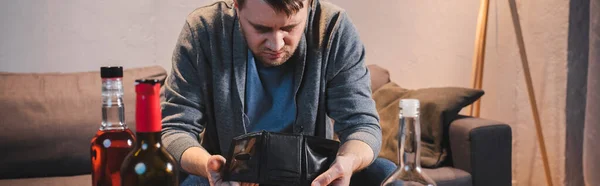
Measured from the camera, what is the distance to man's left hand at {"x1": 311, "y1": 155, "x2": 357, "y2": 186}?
1.14 meters

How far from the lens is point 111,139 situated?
0.85m

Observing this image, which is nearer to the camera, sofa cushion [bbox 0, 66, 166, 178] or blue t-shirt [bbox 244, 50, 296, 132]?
blue t-shirt [bbox 244, 50, 296, 132]

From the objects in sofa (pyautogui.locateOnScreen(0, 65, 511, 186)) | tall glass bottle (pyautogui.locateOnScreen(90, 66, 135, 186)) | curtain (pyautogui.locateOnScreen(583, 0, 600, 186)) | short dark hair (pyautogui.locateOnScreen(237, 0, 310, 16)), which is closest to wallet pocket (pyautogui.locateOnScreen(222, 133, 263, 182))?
tall glass bottle (pyautogui.locateOnScreen(90, 66, 135, 186))

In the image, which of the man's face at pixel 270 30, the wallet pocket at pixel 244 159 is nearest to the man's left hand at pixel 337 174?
the wallet pocket at pixel 244 159

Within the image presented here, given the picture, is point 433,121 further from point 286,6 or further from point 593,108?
point 286,6

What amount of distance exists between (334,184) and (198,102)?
541 mm

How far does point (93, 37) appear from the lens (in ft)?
8.56

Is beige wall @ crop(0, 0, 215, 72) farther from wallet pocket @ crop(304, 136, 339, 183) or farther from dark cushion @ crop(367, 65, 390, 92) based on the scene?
wallet pocket @ crop(304, 136, 339, 183)

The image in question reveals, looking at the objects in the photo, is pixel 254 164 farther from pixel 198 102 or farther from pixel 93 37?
pixel 93 37

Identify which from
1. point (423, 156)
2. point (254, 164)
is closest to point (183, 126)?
point (254, 164)

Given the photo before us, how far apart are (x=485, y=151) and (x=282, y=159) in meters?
1.37

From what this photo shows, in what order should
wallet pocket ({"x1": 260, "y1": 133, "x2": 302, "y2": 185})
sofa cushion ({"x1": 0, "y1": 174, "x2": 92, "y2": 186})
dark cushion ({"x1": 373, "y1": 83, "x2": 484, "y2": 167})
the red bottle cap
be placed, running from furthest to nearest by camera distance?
dark cushion ({"x1": 373, "y1": 83, "x2": 484, "y2": 167})
sofa cushion ({"x1": 0, "y1": 174, "x2": 92, "y2": 186})
wallet pocket ({"x1": 260, "y1": 133, "x2": 302, "y2": 185})
the red bottle cap

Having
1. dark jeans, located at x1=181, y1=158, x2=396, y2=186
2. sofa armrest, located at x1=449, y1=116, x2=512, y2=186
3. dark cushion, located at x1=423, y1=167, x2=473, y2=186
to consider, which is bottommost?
dark cushion, located at x1=423, y1=167, x2=473, y2=186

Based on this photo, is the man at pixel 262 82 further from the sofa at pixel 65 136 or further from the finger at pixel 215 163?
the sofa at pixel 65 136
